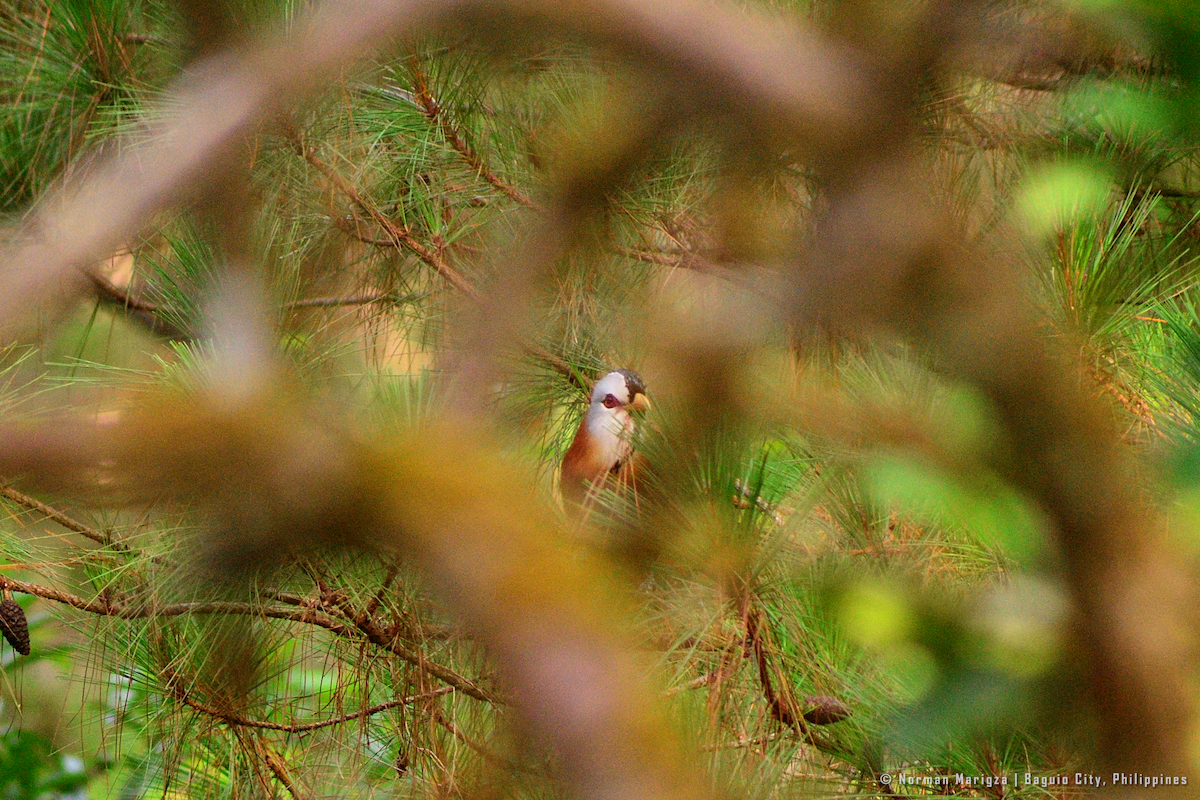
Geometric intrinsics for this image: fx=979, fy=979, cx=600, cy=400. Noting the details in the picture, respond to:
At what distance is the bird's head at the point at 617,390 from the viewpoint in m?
0.91

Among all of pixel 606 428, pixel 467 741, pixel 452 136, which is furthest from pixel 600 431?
pixel 452 136

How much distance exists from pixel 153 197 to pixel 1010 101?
94 cm

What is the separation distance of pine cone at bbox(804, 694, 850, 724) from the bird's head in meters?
0.29

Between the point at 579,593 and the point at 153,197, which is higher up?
the point at 153,197

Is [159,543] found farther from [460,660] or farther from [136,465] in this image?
[136,465]

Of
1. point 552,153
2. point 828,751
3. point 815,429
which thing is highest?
point 552,153

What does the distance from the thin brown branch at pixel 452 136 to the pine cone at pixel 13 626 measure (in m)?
0.59

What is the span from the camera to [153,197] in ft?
1.36

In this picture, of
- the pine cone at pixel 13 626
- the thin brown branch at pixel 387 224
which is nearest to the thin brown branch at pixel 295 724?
the pine cone at pixel 13 626

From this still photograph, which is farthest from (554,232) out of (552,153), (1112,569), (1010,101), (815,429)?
(1010,101)

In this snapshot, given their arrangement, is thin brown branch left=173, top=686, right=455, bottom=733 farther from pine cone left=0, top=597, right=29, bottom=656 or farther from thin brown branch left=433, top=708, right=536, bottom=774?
pine cone left=0, top=597, right=29, bottom=656

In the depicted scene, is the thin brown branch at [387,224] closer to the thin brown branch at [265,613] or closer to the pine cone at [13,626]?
the thin brown branch at [265,613]

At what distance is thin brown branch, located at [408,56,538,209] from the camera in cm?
106

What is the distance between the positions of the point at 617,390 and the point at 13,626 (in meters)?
0.54
